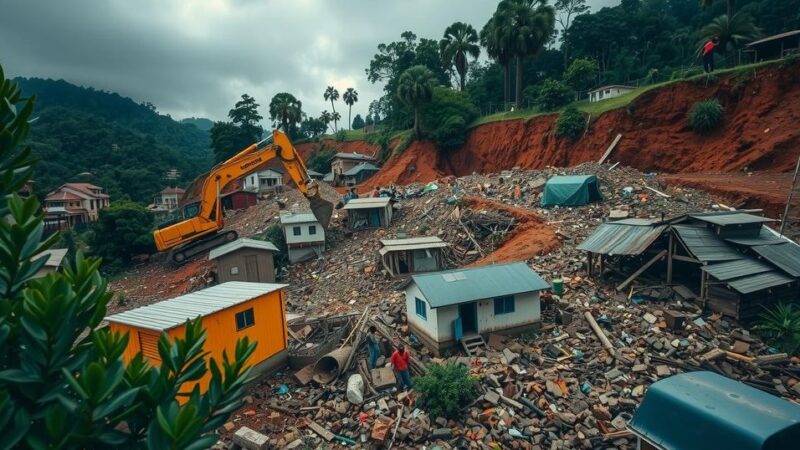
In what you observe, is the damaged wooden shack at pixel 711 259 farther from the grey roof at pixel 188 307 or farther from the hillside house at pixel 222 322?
the grey roof at pixel 188 307

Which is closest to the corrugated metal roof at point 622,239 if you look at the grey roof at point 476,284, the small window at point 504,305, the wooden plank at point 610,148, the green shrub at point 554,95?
the grey roof at point 476,284

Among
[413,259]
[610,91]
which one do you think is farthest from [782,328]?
[610,91]

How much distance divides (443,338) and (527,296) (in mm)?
3277

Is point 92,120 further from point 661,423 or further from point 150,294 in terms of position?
point 661,423

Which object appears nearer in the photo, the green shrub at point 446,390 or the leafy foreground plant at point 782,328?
the green shrub at point 446,390

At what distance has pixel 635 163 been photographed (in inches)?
1205

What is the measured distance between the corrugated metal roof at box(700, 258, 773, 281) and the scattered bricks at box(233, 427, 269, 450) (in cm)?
1418

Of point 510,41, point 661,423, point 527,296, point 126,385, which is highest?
point 510,41

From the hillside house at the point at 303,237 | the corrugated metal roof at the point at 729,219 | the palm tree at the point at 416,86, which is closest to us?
the corrugated metal roof at the point at 729,219

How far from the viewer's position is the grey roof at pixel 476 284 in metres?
13.1

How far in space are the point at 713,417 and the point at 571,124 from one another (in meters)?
30.7

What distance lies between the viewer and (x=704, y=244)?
14156 mm

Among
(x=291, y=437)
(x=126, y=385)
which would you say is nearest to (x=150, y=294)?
(x=291, y=437)

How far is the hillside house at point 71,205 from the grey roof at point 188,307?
4469 cm
